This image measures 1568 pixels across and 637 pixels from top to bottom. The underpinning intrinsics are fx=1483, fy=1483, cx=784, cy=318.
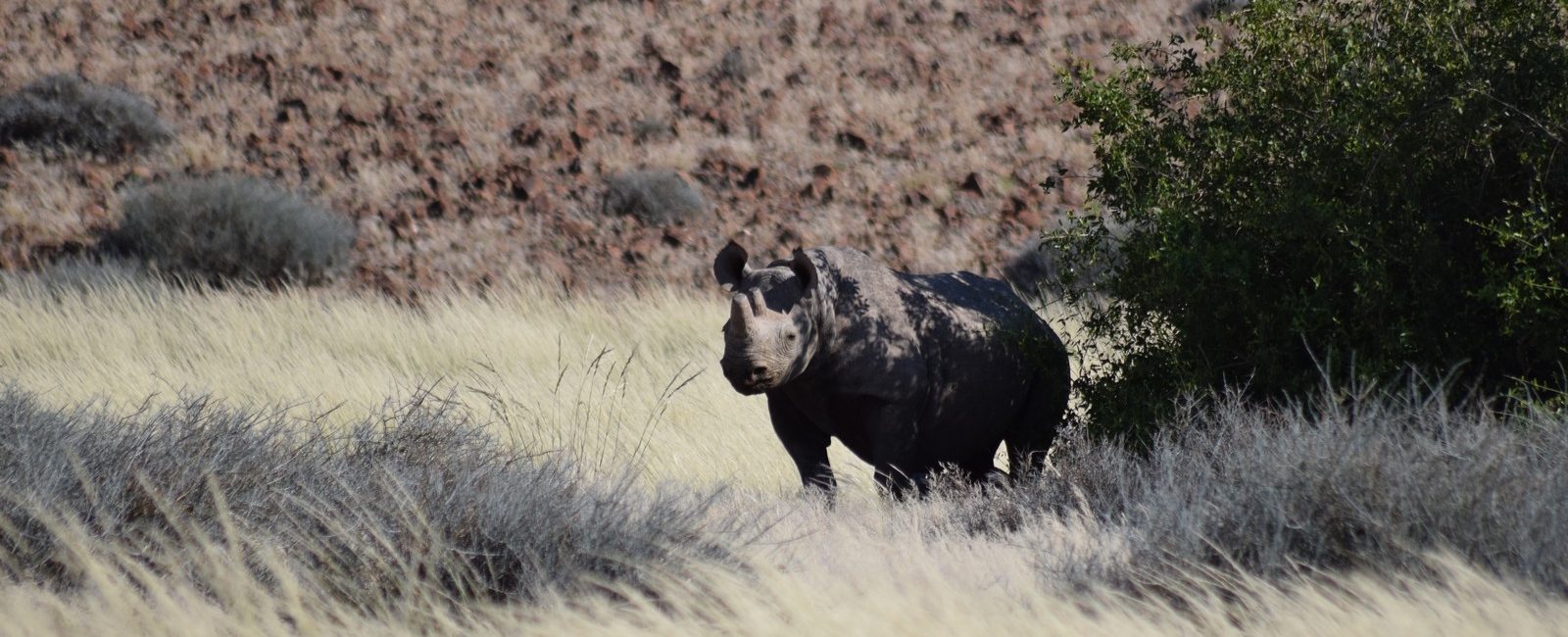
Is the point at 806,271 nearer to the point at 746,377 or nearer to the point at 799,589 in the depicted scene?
the point at 746,377

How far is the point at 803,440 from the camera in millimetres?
7004

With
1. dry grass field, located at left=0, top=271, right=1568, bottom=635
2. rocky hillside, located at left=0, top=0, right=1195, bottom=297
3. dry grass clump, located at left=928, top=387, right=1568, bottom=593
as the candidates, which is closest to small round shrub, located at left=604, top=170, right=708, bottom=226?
rocky hillside, located at left=0, top=0, right=1195, bottom=297

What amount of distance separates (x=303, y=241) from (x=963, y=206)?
9.07 metres

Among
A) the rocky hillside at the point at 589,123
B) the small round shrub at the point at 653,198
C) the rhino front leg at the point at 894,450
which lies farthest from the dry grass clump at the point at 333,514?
the small round shrub at the point at 653,198

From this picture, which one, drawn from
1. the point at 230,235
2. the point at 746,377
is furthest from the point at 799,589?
the point at 230,235

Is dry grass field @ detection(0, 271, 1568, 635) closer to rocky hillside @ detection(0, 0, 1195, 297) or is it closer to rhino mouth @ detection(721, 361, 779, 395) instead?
rhino mouth @ detection(721, 361, 779, 395)

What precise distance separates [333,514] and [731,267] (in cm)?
217

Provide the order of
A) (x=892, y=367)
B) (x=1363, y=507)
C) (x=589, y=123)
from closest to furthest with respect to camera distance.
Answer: (x=1363, y=507) < (x=892, y=367) < (x=589, y=123)

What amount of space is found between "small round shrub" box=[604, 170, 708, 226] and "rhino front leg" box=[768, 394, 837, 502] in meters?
13.2

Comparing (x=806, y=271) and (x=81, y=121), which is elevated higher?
(x=806, y=271)

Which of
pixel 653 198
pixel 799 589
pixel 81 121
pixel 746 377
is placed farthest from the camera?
pixel 81 121

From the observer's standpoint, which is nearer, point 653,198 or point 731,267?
point 731,267

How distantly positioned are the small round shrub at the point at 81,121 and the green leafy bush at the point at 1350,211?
16856mm

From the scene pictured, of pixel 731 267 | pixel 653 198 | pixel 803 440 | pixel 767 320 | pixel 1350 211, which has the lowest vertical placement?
pixel 653 198
